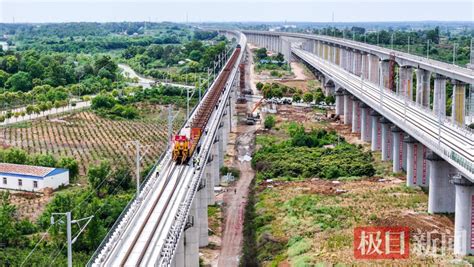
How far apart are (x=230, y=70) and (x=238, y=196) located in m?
42.9

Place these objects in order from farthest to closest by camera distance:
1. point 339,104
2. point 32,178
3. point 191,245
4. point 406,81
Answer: point 339,104 → point 406,81 → point 32,178 → point 191,245

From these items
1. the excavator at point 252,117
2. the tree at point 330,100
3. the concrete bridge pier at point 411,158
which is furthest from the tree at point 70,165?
the tree at point 330,100

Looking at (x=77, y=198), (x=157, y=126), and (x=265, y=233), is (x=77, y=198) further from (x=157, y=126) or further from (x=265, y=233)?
(x=157, y=126)

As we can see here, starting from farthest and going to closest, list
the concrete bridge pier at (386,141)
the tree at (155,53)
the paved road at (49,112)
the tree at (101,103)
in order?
the tree at (155,53) → the tree at (101,103) → the paved road at (49,112) → the concrete bridge pier at (386,141)

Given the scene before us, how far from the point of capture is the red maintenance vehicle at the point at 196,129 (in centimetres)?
3706

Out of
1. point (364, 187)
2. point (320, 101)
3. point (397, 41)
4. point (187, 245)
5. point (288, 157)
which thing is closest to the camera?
point (187, 245)

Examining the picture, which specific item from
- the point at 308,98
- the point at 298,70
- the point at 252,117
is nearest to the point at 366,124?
the point at 252,117

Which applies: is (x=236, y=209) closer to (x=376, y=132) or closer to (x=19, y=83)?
(x=376, y=132)

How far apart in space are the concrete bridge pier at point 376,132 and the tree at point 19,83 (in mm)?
64352

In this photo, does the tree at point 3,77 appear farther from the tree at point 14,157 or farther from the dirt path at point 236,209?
the tree at point 14,157

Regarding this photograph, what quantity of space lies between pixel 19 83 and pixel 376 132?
216 feet

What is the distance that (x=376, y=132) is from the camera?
6047 cm

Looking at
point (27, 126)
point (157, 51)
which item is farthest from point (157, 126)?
point (157, 51)

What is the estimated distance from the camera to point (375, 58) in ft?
279
